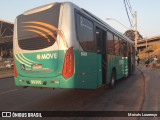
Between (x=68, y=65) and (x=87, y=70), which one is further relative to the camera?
(x=87, y=70)

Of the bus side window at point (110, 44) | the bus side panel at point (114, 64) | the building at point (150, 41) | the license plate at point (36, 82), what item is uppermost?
the building at point (150, 41)

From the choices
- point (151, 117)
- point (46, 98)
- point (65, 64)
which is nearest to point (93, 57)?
point (65, 64)

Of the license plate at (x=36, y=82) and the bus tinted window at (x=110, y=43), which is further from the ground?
the bus tinted window at (x=110, y=43)

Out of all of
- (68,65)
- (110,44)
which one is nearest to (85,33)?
(68,65)

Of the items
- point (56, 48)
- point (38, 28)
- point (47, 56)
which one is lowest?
point (47, 56)

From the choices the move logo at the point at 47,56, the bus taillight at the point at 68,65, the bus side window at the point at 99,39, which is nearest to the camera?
the bus taillight at the point at 68,65

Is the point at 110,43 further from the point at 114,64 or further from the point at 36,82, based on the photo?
the point at 36,82

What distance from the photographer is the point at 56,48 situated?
8.09 meters

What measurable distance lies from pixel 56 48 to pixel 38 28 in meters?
1.08

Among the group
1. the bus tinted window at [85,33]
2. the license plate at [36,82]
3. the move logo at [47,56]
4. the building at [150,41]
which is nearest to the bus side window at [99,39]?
the bus tinted window at [85,33]

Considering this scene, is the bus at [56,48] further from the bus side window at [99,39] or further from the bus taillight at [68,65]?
the bus side window at [99,39]

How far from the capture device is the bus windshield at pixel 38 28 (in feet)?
27.2

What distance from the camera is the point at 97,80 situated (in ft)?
32.4

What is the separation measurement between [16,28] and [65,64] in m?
2.66
